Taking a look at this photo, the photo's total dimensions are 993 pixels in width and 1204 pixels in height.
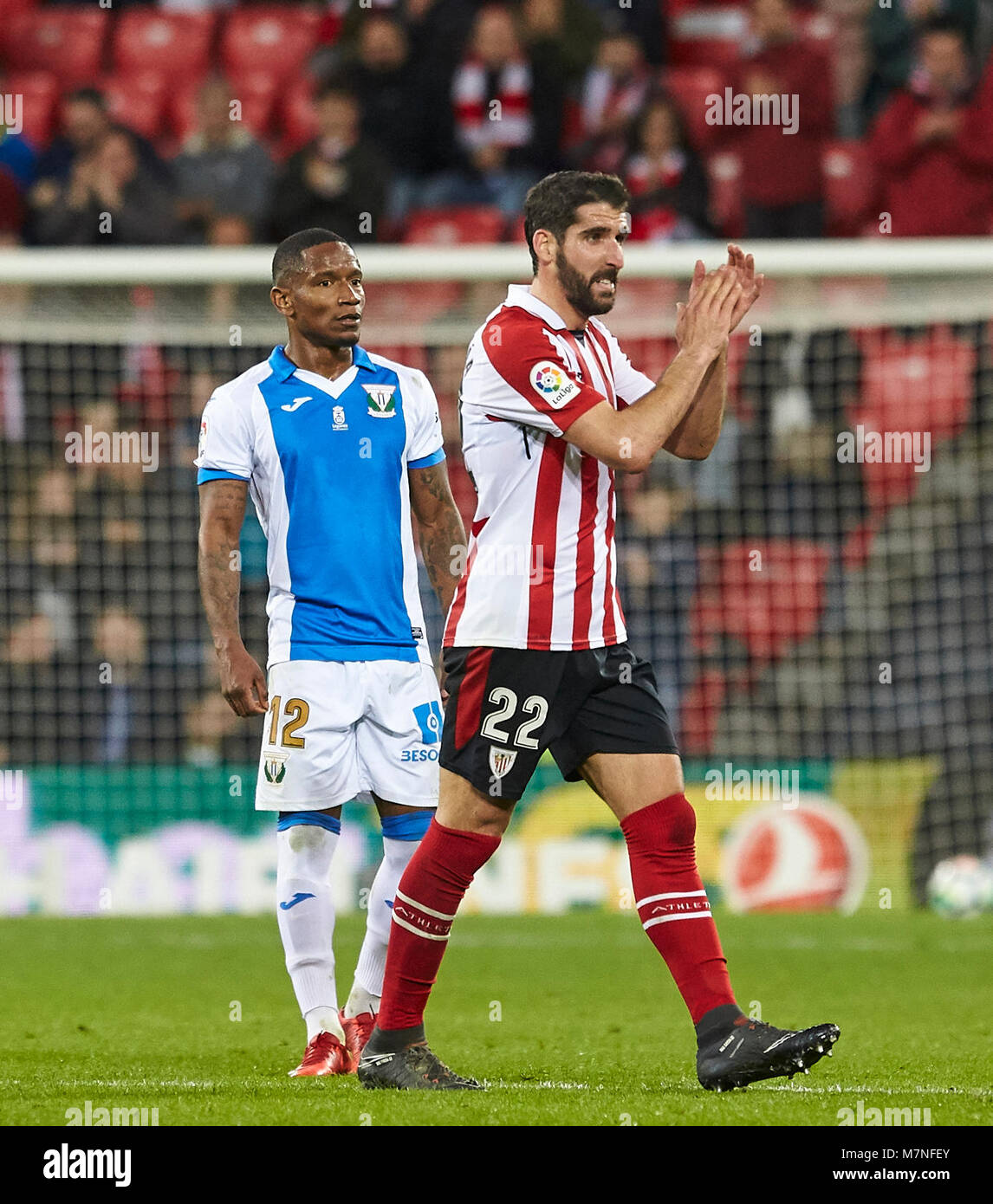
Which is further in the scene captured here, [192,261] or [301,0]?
[301,0]

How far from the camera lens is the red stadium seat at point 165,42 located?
15.2 meters

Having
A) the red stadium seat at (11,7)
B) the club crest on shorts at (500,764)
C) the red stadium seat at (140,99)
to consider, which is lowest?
the club crest on shorts at (500,764)

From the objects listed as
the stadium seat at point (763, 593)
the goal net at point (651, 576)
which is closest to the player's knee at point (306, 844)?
the goal net at point (651, 576)

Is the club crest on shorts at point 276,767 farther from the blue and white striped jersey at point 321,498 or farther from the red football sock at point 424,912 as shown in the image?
the red football sock at point 424,912

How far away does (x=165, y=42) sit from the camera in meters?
15.3

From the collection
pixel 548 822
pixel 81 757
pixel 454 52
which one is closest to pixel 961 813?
pixel 548 822

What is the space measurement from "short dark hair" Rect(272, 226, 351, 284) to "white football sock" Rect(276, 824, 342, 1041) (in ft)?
5.08

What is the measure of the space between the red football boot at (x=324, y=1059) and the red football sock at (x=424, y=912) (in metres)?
0.33

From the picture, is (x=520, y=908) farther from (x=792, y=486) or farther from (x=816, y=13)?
(x=816, y=13)

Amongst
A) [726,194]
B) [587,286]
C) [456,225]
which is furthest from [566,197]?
[726,194]

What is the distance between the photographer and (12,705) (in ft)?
37.0

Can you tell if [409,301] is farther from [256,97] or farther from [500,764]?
[500,764]

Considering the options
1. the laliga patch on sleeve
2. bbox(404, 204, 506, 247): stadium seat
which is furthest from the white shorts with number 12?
bbox(404, 204, 506, 247): stadium seat

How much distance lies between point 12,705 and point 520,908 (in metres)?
3.18
